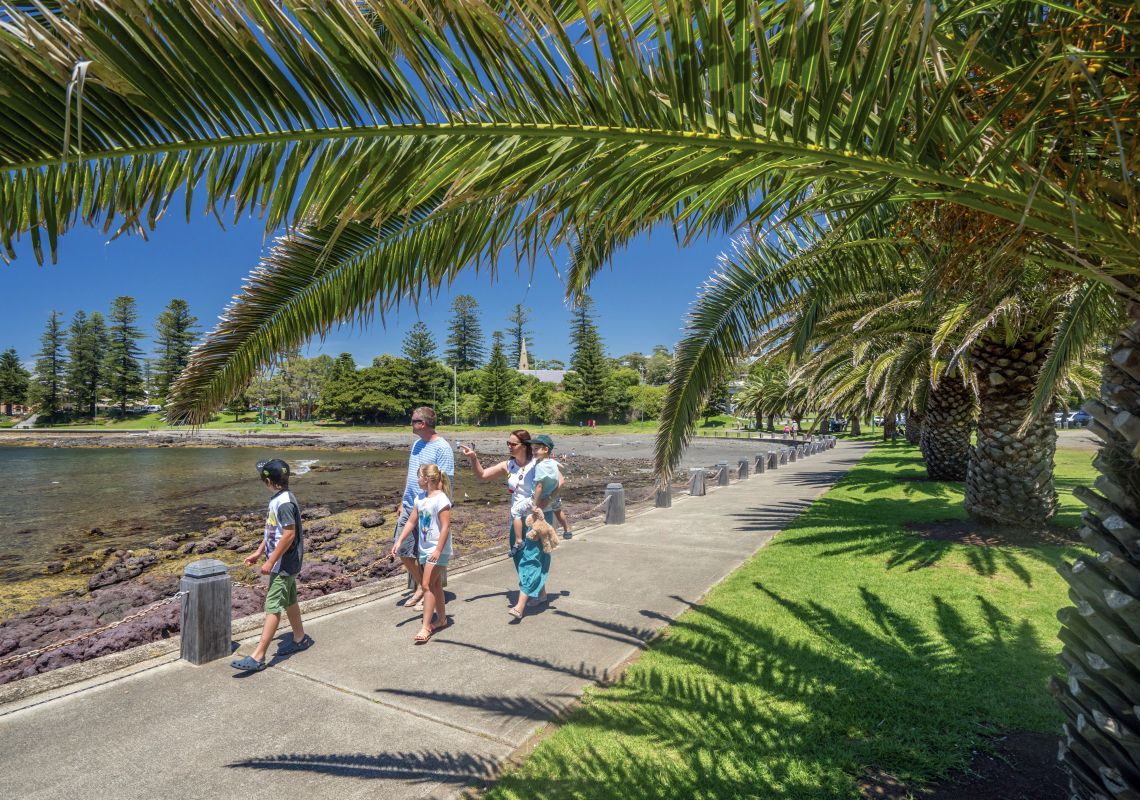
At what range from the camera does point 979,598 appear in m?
5.61

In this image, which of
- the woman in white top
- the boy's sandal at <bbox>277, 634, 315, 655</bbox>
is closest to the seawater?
the boy's sandal at <bbox>277, 634, 315, 655</bbox>

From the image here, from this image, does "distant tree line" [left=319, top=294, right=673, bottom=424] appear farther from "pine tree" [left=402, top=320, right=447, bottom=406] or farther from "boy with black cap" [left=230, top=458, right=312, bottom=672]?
"boy with black cap" [left=230, top=458, right=312, bottom=672]

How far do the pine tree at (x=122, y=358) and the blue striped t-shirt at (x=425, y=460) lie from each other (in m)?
88.0

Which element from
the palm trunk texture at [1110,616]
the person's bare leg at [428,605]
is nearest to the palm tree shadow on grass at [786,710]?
the palm trunk texture at [1110,616]

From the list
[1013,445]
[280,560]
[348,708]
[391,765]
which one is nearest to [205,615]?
[280,560]

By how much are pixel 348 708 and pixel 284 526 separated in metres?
1.47

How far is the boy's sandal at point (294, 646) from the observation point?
15.1 feet

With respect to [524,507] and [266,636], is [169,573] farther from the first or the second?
[524,507]

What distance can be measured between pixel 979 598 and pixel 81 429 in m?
89.9

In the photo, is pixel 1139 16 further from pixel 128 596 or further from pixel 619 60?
pixel 128 596

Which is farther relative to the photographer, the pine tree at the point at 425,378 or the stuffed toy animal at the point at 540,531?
the pine tree at the point at 425,378

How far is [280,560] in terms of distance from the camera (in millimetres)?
4449

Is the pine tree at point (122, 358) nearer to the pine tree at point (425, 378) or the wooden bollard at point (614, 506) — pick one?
the pine tree at point (425, 378)

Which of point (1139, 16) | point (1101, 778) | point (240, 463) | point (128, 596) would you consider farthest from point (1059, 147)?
point (240, 463)
